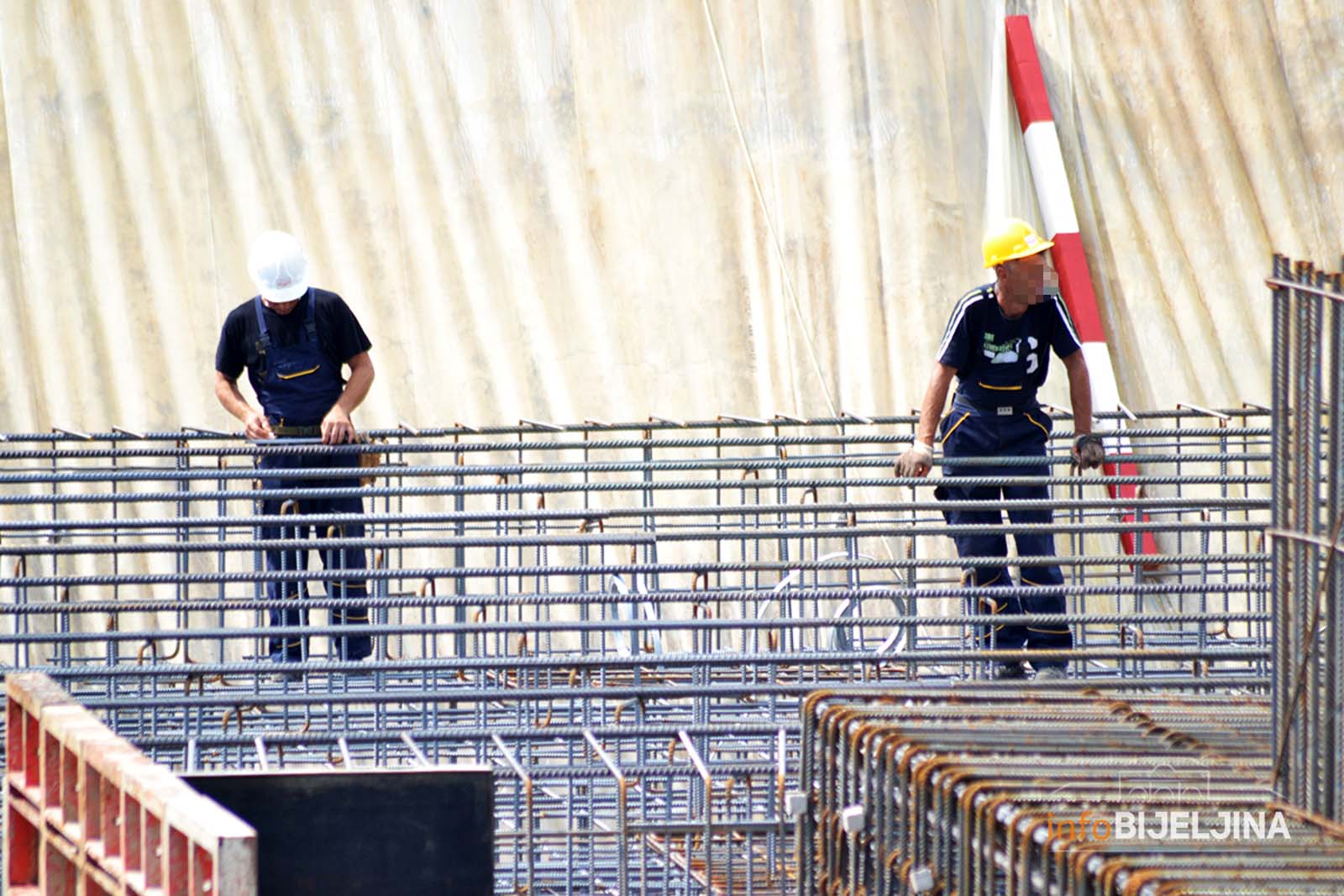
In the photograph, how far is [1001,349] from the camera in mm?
6309

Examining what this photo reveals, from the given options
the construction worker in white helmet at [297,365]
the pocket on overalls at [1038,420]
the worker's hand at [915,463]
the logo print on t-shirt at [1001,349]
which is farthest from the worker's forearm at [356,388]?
the pocket on overalls at [1038,420]

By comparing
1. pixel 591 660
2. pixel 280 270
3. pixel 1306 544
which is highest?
pixel 280 270

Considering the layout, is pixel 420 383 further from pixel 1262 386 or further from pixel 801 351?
pixel 1262 386

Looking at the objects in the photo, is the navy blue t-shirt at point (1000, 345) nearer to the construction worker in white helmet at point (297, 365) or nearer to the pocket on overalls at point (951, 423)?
the pocket on overalls at point (951, 423)

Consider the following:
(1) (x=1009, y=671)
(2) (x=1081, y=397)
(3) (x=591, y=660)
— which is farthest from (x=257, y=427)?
(2) (x=1081, y=397)

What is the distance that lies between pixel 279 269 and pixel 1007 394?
302cm

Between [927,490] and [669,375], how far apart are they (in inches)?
72.9

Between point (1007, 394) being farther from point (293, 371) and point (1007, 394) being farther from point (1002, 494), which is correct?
point (293, 371)

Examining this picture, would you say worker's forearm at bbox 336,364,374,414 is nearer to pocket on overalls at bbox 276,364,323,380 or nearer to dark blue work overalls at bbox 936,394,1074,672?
pocket on overalls at bbox 276,364,323,380

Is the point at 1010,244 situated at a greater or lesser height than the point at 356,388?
greater

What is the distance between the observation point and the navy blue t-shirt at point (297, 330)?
22.6 feet

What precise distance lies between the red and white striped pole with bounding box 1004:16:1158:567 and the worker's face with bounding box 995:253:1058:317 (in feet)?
14.1

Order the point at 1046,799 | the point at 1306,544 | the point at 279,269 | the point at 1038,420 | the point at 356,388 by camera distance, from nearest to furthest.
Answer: the point at 1046,799 → the point at 1306,544 → the point at 1038,420 → the point at 279,269 → the point at 356,388

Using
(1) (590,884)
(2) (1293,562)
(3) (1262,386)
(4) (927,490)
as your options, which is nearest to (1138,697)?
(2) (1293,562)
